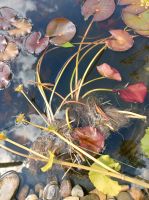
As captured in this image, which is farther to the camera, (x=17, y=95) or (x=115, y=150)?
(x=17, y=95)

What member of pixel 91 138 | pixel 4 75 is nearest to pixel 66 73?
pixel 4 75

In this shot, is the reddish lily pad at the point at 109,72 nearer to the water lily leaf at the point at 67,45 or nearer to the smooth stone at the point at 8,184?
the water lily leaf at the point at 67,45

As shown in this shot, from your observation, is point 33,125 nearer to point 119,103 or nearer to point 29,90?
point 29,90

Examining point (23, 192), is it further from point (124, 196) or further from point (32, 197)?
point (124, 196)

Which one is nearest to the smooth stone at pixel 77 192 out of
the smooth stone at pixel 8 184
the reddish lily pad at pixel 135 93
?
the smooth stone at pixel 8 184

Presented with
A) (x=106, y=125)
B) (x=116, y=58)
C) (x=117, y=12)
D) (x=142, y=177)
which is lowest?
(x=142, y=177)

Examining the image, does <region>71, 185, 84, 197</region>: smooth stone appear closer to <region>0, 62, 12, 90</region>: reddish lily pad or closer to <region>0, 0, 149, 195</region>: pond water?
<region>0, 0, 149, 195</region>: pond water

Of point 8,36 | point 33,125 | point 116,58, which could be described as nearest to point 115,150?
point 33,125

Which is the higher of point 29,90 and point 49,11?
point 49,11
